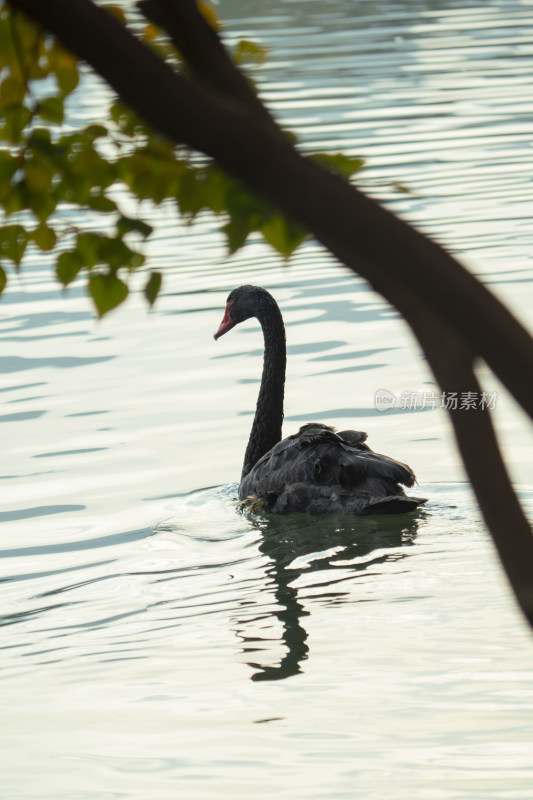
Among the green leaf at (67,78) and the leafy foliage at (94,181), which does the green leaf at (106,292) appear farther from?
the green leaf at (67,78)

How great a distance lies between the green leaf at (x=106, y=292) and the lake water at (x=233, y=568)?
0.72 metres

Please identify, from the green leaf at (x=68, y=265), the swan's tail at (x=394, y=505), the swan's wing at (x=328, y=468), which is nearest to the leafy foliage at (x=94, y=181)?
the green leaf at (x=68, y=265)

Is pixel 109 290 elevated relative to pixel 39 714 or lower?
elevated

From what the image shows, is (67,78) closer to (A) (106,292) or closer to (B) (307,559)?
(A) (106,292)

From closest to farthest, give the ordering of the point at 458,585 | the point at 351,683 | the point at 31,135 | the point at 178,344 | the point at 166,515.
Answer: the point at 31,135
the point at 351,683
the point at 458,585
the point at 166,515
the point at 178,344

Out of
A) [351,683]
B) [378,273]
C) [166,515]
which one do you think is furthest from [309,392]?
[378,273]

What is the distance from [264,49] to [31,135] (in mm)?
619

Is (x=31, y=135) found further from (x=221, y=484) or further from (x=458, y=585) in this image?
(x=221, y=484)

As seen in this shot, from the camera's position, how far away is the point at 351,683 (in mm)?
5469

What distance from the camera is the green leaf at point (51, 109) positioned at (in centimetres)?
335

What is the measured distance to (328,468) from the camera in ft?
25.1

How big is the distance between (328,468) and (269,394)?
1296 mm

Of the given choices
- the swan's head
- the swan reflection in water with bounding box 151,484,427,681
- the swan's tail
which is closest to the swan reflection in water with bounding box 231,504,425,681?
the swan reflection in water with bounding box 151,484,427,681

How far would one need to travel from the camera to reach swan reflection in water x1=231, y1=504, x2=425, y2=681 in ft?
19.7
